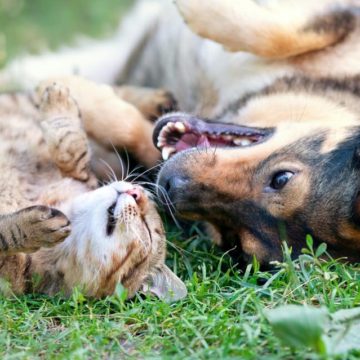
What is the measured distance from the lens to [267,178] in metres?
4.25

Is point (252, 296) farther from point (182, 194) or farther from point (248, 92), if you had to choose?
point (248, 92)

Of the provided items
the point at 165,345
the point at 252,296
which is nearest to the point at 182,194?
the point at 252,296

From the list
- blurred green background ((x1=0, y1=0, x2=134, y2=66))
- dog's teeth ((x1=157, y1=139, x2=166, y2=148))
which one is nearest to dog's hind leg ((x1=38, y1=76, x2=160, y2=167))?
dog's teeth ((x1=157, y1=139, x2=166, y2=148))

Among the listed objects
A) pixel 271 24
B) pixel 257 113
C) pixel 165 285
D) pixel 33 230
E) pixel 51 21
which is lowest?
pixel 165 285

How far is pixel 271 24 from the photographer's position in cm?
511

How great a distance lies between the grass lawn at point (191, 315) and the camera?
11.3 ft

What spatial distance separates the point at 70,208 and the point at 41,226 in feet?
2.21

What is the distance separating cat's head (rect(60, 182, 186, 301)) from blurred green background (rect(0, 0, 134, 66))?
10.9 ft

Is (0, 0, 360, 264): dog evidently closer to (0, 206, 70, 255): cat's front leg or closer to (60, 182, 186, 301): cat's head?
(60, 182, 186, 301): cat's head

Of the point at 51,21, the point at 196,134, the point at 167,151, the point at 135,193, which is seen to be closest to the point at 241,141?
the point at 196,134

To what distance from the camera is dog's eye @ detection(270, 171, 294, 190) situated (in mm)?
4195

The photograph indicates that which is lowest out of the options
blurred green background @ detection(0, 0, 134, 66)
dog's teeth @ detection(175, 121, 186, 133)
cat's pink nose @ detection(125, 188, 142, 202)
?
cat's pink nose @ detection(125, 188, 142, 202)

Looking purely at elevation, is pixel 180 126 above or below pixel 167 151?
above

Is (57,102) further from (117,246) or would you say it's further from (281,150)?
(281,150)
